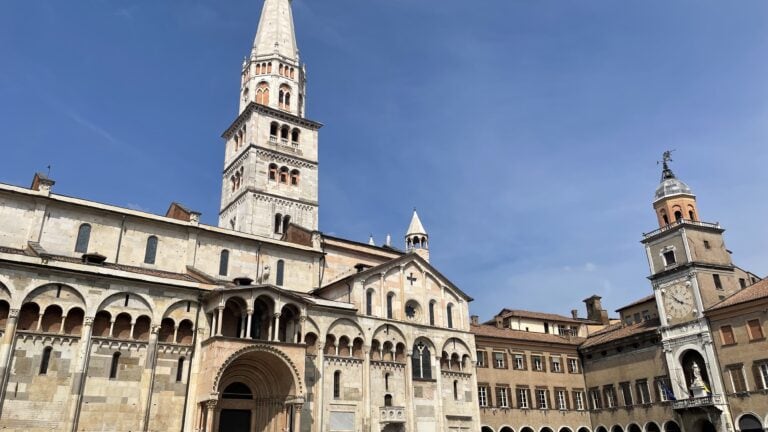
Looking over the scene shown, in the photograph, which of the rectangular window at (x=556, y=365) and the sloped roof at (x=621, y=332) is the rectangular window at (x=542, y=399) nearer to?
the rectangular window at (x=556, y=365)

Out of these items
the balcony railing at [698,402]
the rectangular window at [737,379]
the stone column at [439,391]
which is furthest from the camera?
the balcony railing at [698,402]

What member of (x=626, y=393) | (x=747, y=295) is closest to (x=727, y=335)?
(x=747, y=295)

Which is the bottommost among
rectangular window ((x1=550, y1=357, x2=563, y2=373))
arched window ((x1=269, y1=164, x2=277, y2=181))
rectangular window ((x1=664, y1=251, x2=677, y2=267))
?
rectangular window ((x1=550, y1=357, x2=563, y2=373))

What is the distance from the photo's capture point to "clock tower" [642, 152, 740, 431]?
41.7m

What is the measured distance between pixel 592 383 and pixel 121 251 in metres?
40.2

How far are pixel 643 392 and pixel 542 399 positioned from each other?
800cm

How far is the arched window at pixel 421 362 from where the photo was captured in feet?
123

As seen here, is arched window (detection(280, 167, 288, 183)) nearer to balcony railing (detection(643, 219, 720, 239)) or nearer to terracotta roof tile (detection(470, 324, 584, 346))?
terracotta roof tile (detection(470, 324, 584, 346))

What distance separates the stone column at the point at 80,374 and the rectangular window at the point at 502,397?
31832 millimetres

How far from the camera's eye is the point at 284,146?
172ft

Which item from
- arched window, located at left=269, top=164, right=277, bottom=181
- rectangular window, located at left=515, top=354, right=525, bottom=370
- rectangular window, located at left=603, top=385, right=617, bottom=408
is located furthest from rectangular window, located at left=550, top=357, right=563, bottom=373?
arched window, located at left=269, top=164, right=277, bottom=181

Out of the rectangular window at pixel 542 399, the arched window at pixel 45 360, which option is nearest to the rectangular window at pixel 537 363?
the rectangular window at pixel 542 399

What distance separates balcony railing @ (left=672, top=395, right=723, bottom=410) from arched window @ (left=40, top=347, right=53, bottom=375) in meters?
40.3

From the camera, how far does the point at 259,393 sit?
1231 inches
